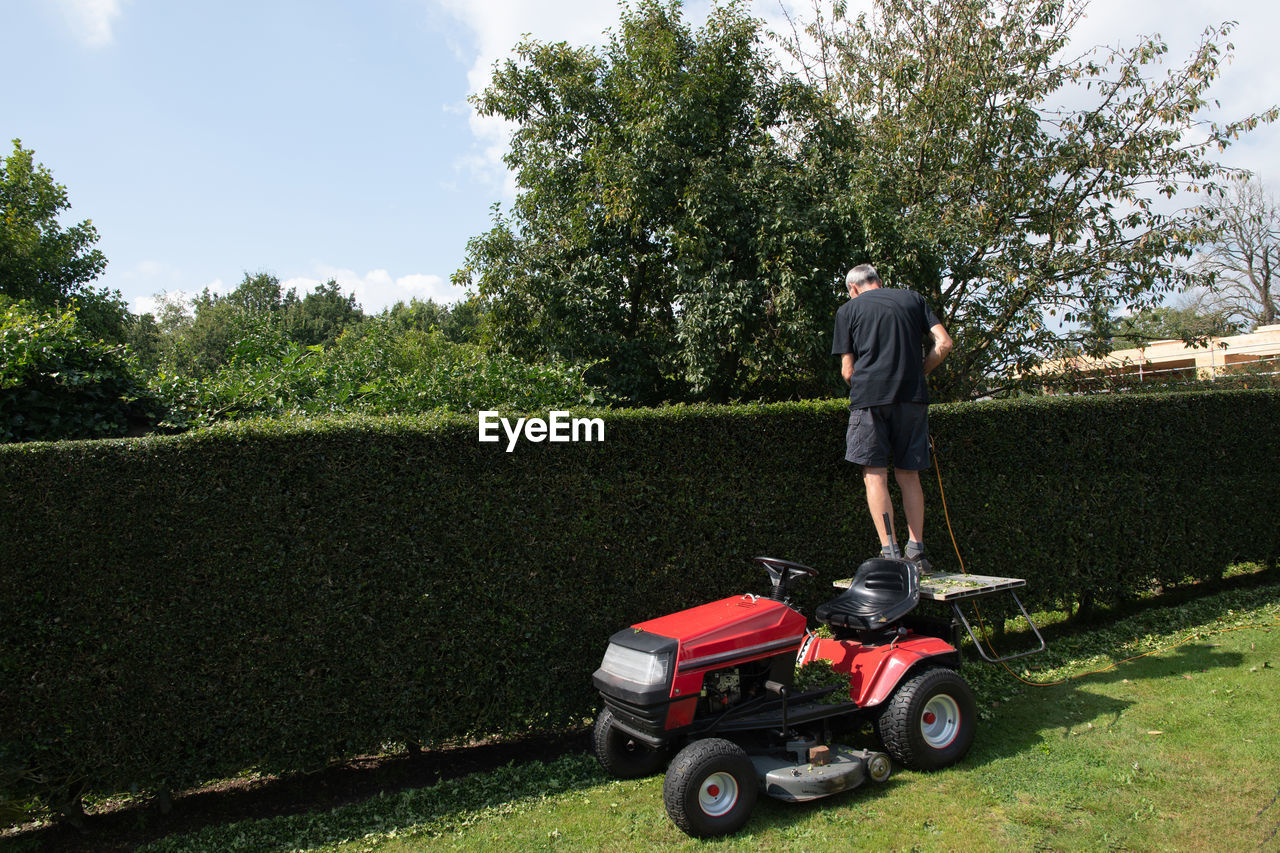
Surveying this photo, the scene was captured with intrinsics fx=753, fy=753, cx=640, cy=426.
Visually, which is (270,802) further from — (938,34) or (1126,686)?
(938,34)

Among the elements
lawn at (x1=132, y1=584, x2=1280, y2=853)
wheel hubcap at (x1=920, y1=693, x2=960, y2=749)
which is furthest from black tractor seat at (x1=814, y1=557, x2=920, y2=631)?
lawn at (x1=132, y1=584, x2=1280, y2=853)

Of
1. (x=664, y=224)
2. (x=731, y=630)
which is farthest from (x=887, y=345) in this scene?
(x=664, y=224)

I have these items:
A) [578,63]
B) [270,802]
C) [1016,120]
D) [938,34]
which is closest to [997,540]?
[270,802]

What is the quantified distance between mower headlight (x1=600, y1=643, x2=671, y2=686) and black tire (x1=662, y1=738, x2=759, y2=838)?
0.34m

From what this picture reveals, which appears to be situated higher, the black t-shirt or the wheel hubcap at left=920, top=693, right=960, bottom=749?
the black t-shirt

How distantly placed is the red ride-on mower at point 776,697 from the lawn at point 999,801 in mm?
164

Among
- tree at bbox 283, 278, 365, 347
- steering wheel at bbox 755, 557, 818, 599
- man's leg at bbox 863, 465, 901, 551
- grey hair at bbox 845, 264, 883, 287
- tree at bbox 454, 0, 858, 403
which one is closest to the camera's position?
steering wheel at bbox 755, 557, 818, 599

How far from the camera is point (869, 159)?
9.97 metres

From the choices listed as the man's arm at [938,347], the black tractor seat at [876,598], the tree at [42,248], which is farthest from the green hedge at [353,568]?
the tree at [42,248]

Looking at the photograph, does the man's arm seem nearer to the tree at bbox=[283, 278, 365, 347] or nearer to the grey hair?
the grey hair

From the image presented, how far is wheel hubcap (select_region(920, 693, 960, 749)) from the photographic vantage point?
4.19 meters

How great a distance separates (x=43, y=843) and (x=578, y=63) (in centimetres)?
1157

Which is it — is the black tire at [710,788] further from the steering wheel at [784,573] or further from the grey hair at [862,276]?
the grey hair at [862,276]

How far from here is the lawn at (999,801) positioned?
3.43 m
